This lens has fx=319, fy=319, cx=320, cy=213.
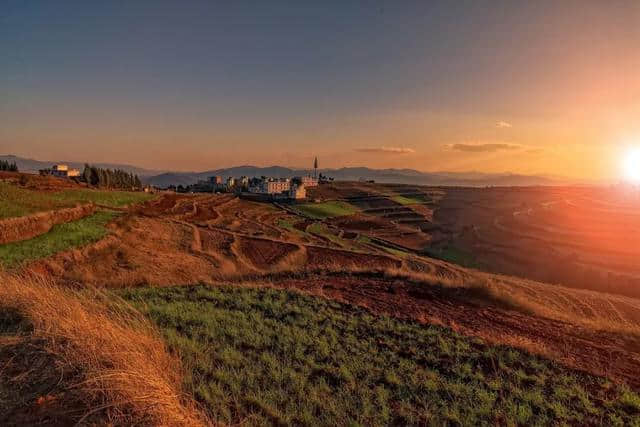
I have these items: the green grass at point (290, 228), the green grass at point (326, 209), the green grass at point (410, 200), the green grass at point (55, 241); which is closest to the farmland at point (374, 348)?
the green grass at point (55, 241)

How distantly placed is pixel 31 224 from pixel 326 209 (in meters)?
79.1

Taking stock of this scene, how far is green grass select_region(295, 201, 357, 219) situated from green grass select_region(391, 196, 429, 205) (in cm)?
2527

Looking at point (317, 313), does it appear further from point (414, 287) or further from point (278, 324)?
point (414, 287)

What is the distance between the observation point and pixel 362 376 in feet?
21.5

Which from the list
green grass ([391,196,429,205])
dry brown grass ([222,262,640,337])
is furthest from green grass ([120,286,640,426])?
green grass ([391,196,429,205])

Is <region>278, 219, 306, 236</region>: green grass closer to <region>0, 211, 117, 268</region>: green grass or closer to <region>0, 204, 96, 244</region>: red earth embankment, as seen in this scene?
<region>0, 211, 117, 268</region>: green grass

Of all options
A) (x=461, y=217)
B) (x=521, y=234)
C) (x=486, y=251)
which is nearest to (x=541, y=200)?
(x=461, y=217)

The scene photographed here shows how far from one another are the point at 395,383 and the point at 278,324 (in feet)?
12.0

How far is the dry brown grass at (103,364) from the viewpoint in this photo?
12.0ft

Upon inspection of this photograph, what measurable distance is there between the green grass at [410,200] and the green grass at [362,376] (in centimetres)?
11932

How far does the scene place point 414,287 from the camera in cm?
1415

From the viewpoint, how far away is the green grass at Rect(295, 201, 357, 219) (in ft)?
302

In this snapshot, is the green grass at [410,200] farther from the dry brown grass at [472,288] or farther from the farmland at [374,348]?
the farmland at [374,348]

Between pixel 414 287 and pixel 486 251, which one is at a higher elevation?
pixel 414 287
